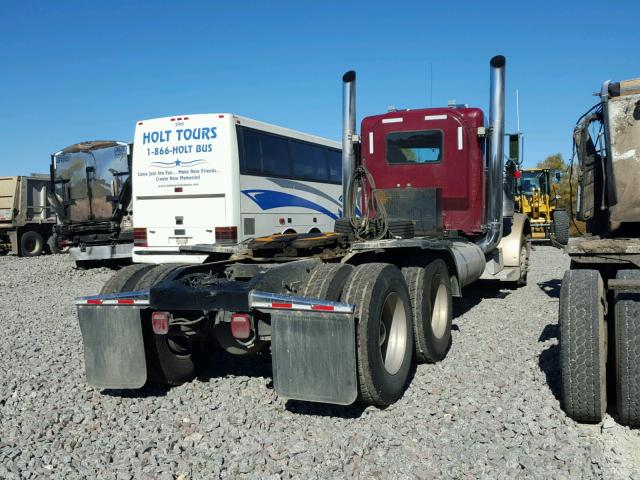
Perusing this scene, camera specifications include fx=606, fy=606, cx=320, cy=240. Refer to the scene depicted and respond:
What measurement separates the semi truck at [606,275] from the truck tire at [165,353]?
2.99m

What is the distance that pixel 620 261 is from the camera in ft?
14.9

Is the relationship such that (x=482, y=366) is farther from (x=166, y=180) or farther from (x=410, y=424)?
(x=166, y=180)

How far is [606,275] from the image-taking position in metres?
5.11

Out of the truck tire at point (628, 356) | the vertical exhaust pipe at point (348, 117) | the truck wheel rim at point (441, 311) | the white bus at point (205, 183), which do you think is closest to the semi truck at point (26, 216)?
the white bus at point (205, 183)

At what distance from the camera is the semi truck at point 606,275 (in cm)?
391

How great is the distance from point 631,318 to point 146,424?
11.1 feet

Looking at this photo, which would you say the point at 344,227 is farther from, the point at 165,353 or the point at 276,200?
the point at 276,200

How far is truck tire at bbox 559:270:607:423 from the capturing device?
3.93 meters

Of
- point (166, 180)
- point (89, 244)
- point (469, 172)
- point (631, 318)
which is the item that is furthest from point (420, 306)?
point (89, 244)

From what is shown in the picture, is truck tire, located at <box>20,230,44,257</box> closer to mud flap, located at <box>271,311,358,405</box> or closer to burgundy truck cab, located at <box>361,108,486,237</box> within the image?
burgundy truck cab, located at <box>361,108,486,237</box>

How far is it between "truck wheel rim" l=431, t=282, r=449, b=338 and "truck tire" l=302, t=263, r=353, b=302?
6.00ft

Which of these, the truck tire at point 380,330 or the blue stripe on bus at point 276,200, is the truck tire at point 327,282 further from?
the blue stripe on bus at point 276,200

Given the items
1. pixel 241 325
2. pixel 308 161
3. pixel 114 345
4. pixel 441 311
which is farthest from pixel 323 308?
pixel 308 161

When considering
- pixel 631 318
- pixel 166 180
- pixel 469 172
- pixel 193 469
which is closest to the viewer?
pixel 193 469
